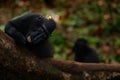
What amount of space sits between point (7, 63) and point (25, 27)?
606 millimetres

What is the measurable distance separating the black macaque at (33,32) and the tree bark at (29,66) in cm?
9

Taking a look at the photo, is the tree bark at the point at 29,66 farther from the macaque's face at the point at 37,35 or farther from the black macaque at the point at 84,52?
the black macaque at the point at 84,52

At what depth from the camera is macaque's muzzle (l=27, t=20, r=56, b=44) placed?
449 centimetres

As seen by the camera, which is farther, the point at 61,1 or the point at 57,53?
the point at 61,1

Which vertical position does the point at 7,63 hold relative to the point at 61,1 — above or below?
below

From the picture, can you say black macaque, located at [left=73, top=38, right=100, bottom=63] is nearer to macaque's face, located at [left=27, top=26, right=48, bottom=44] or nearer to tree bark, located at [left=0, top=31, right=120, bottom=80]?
tree bark, located at [left=0, top=31, right=120, bottom=80]

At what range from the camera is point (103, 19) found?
41.3ft

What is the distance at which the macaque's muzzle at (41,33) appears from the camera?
14.7 feet

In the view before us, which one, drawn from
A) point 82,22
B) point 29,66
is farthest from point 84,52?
point 29,66

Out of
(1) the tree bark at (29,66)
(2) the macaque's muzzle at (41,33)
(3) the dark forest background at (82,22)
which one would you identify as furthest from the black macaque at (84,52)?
(2) the macaque's muzzle at (41,33)

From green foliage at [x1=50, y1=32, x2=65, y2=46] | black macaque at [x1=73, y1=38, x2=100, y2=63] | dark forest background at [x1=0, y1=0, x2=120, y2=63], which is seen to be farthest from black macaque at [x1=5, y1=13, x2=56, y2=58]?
green foliage at [x1=50, y1=32, x2=65, y2=46]

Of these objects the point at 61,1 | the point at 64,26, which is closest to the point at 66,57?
the point at 64,26

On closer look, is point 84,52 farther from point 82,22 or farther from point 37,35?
point 37,35

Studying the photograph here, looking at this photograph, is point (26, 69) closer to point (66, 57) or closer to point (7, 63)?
point (7, 63)
